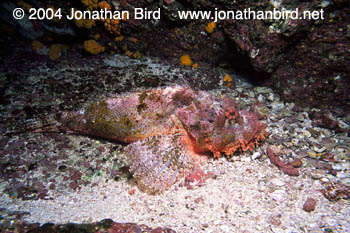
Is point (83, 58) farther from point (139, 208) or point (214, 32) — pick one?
point (139, 208)

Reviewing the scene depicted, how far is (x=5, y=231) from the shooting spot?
7.23 feet

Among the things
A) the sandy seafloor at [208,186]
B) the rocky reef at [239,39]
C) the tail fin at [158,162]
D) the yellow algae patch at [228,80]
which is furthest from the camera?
the yellow algae patch at [228,80]

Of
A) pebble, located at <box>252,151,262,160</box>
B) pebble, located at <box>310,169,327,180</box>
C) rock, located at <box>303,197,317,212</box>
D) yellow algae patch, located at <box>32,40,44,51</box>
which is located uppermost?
yellow algae patch, located at <box>32,40,44,51</box>

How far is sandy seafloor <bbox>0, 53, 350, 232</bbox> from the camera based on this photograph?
2.59m

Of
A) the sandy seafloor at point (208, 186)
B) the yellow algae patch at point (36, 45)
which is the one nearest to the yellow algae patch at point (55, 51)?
the yellow algae patch at point (36, 45)

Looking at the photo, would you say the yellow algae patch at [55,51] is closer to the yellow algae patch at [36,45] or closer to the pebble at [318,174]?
the yellow algae patch at [36,45]

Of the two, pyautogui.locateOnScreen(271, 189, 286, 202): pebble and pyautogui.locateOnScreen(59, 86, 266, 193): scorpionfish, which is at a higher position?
pyautogui.locateOnScreen(59, 86, 266, 193): scorpionfish

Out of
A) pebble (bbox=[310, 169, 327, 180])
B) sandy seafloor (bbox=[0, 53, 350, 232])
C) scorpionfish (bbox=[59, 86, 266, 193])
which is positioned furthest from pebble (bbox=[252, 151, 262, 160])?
pebble (bbox=[310, 169, 327, 180])

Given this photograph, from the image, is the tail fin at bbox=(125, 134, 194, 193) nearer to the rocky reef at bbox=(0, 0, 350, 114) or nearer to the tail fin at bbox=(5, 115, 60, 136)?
the tail fin at bbox=(5, 115, 60, 136)

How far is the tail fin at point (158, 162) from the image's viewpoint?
3213 mm

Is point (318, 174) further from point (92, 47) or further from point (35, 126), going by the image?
point (92, 47)

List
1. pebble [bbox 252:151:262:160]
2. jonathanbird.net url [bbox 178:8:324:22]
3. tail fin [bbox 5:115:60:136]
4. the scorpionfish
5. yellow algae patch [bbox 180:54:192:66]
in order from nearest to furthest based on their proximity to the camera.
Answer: the scorpionfish, pebble [bbox 252:151:262:160], jonathanbird.net url [bbox 178:8:324:22], tail fin [bbox 5:115:60:136], yellow algae patch [bbox 180:54:192:66]

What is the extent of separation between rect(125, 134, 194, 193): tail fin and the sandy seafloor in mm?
162

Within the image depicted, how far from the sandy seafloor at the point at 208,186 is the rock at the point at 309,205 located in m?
0.05
